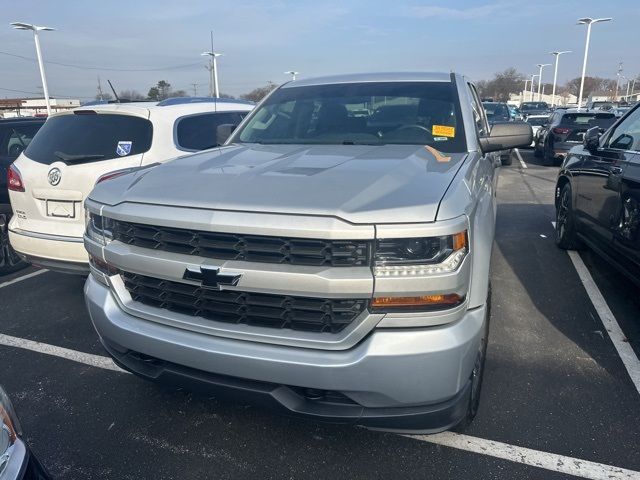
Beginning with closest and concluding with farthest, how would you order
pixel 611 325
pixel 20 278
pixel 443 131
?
pixel 443 131 → pixel 611 325 → pixel 20 278

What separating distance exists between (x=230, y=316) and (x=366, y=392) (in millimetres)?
688

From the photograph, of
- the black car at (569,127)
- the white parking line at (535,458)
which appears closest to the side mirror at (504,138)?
the white parking line at (535,458)

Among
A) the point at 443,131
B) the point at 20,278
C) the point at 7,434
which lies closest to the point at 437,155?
the point at 443,131

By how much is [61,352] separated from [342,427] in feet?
7.51

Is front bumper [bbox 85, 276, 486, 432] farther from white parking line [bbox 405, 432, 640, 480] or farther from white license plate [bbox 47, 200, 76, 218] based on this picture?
white license plate [bbox 47, 200, 76, 218]

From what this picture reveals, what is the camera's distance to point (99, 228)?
2568mm

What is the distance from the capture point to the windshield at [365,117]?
134 inches

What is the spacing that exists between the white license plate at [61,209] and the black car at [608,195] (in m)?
4.45

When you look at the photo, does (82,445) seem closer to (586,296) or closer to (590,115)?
(586,296)

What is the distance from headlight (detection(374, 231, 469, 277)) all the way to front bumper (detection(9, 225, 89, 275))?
121 inches

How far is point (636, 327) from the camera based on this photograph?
12.6 feet

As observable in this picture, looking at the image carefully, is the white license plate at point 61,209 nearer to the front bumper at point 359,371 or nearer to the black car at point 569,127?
the front bumper at point 359,371

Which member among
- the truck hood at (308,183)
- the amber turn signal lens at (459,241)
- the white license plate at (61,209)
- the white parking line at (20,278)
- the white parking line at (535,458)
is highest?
the truck hood at (308,183)

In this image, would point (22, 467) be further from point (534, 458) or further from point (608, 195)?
point (608, 195)
